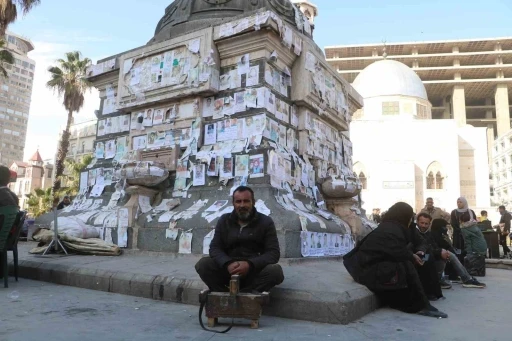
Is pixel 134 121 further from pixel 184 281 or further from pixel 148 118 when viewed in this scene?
pixel 184 281

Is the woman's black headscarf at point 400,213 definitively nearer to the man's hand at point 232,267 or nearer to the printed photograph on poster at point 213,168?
the man's hand at point 232,267

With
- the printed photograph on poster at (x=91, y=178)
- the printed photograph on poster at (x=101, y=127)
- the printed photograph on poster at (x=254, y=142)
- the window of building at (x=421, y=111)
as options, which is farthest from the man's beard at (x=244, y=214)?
the window of building at (x=421, y=111)

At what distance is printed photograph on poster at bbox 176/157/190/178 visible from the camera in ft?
22.3

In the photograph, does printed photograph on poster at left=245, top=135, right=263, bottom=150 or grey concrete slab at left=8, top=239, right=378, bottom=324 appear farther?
printed photograph on poster at left=245, top=135, right=263, bottom=150

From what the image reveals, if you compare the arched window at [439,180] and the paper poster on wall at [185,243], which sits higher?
the arched window at [439,180]

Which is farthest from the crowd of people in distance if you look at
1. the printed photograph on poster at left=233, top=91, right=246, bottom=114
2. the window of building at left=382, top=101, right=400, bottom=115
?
the window of building at left=382, top=101, right=400, bottom=115

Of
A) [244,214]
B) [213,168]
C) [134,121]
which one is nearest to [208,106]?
[213,168]

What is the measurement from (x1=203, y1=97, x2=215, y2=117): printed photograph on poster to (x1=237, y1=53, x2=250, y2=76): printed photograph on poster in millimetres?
666

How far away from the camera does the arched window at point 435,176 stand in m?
35.6

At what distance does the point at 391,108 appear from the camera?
132 feet

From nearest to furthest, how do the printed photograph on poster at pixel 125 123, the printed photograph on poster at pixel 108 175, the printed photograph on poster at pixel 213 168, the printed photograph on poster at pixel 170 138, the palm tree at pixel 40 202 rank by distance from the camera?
the printed photograph on poster at pixel 213 168 → the printed photograph on poster at pixel 170 138 → the printed photograph on poster at pixel 108 175 → the printed photograph on poster at pixel 125 123 → the palm tree at pixel 40 202

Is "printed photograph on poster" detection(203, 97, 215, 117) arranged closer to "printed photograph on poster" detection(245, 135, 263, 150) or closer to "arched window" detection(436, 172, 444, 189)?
"printed photograph on poster" detection(245, 135, 263, 150)

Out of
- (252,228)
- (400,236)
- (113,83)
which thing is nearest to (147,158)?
(113,83)

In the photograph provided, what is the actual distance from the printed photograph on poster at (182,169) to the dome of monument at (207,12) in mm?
2496
